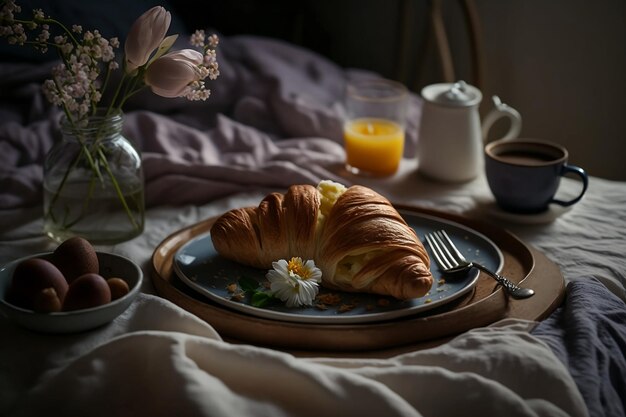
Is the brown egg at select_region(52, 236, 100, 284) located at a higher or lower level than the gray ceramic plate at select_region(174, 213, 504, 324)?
higher

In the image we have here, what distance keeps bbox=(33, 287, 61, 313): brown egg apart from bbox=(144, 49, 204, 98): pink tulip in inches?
12.2

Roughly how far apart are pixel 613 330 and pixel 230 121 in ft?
3.12

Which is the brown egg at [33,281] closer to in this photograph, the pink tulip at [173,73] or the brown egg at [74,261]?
the brown egg at [74,261]

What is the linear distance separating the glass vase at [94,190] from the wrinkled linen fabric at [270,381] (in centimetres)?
35

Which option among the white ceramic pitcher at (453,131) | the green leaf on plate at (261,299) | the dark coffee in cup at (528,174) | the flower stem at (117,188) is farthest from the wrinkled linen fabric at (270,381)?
the white ceramic pitcher at (453,131)

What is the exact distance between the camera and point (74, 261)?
97 cm

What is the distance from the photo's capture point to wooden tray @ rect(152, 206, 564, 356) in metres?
0.94

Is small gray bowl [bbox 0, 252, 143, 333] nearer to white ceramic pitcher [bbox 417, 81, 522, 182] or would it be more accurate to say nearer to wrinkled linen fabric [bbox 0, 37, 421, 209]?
wrinkled linen fabric [bbox 0, 37, 421, 209]

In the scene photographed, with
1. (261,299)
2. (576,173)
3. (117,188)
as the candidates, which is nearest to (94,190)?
(117,188)

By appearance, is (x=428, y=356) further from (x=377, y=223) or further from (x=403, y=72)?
(x=403, y=72)

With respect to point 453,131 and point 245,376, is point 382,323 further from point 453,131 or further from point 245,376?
point 453,131

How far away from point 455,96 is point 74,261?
0.81 metres

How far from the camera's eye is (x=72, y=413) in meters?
0.81

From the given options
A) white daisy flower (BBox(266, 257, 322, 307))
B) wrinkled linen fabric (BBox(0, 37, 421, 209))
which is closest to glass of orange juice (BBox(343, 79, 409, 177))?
wrinkled linen fabric (BBox(0, 37, 421, 209))
